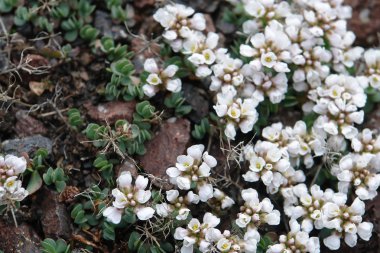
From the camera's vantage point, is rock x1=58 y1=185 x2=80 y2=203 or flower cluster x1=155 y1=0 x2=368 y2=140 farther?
flower cluster x1=155 y1=0 x2=368 y2=140

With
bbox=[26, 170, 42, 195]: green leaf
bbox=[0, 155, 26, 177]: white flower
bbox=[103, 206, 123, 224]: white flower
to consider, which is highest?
bbox=[0, 155, 26, 177]: white flower

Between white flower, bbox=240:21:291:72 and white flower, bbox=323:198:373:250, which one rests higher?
white flower, bbox=240:21:291:72

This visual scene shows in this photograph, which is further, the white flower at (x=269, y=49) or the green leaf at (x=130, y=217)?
the white flower at (x=269, y=49)

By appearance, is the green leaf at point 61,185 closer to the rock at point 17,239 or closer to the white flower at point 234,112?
the rock at point 17,239

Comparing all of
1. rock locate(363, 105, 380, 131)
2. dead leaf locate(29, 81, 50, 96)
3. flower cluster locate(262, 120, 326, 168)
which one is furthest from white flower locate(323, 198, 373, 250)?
dead leaf locate(29, 81, 50, 96)

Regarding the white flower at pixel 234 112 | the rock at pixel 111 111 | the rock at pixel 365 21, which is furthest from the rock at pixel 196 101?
the rock at pixel 365 21

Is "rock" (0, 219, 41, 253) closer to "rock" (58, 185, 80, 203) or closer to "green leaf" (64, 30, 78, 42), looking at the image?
"rock" (58, 185, 80, 203)
